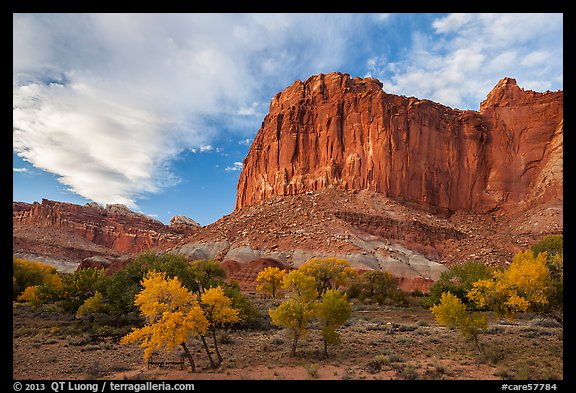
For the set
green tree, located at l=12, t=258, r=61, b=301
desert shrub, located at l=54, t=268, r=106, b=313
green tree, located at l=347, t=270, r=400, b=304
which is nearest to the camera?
desert shrub, located at l=54, t=268, r=106, b=313

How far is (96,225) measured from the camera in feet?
460

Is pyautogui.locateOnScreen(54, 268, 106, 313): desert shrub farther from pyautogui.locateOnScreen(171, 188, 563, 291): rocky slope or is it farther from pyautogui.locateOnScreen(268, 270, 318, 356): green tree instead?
pyautogui.locateOnScreen(171, 188, 563, 291): rocky slope

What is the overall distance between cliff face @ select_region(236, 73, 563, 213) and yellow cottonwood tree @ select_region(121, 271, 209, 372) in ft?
220

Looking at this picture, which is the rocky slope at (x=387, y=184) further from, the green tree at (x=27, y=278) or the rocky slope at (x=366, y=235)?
the green tree at (x=27, y=278)

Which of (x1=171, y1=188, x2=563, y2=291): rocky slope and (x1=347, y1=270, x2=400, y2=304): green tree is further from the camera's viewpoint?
(x1=171, y1=188, x2=563, y2=291): rocky slope

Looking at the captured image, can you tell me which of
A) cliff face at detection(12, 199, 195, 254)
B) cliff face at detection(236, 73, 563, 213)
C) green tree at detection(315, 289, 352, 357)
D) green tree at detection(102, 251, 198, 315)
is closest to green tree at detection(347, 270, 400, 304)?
green tree at detection(102, 251, 198, 315)

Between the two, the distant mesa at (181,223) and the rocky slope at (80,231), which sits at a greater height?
the distant mesa at (181,223)

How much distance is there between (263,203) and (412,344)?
63.2m

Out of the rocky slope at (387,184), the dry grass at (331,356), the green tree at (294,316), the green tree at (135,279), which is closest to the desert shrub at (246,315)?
the dry grass at (331,356)

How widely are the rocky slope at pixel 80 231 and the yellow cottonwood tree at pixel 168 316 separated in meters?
107

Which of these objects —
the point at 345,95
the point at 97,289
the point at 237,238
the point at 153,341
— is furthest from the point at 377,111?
the point at 153,341

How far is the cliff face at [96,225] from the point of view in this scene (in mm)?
129125

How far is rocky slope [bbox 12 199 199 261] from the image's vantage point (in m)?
110
